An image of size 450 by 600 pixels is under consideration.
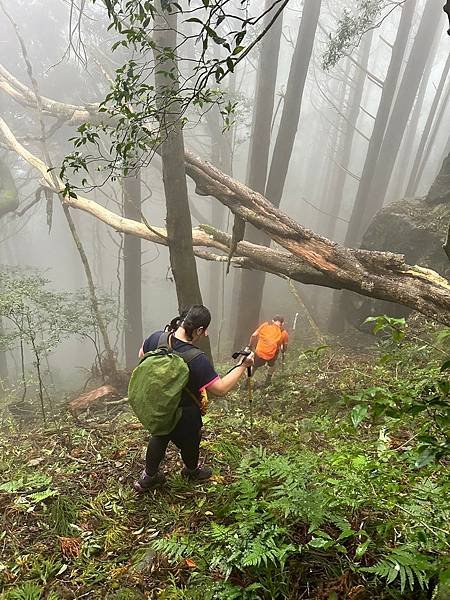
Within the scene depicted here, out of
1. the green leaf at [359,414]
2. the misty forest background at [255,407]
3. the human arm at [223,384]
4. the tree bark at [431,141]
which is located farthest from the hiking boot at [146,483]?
the tree bark at [431,141]

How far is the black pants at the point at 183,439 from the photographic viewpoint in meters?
3.68

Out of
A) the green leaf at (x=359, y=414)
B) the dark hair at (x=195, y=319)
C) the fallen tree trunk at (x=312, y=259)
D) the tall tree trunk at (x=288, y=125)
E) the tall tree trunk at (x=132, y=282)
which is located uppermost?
the tall tree trunk at (x=288, y=125)

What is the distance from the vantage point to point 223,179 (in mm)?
7895

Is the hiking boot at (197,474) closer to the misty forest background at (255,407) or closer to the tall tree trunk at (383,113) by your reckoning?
the misty forest background at (255,407)

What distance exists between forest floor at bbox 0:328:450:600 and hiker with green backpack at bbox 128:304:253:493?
48cm

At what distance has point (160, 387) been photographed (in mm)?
3391


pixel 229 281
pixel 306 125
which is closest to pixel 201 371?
pixel 229 281

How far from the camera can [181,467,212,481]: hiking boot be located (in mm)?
4004

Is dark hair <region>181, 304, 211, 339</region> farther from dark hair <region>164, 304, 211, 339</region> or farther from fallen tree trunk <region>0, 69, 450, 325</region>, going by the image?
fallen tree trunk <region>0, 69, 450, 325</region>

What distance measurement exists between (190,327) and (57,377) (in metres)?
16.0

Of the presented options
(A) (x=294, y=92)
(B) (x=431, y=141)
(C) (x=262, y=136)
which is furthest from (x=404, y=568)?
(B) (x=431, y=141)

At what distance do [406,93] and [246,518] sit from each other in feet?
49.2

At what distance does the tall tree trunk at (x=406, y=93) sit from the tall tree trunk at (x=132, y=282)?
789cm

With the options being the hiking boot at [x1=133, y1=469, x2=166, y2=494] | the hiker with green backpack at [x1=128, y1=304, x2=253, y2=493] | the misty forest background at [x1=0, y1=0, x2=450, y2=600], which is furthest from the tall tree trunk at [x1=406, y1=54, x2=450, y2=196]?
the hiking boot at [x1=133, y1=469, x2=166, y2=494]
